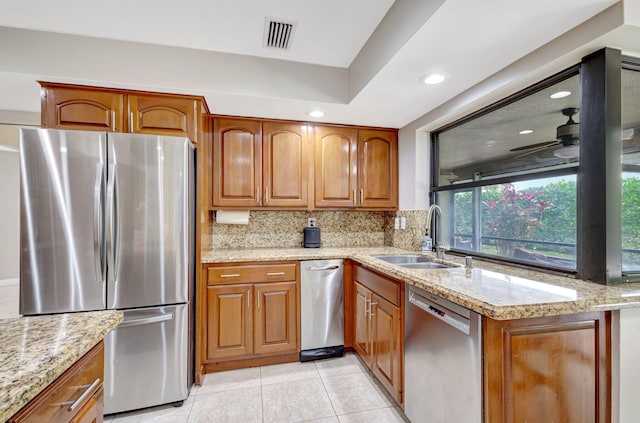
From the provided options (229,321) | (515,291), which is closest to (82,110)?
(229,321)

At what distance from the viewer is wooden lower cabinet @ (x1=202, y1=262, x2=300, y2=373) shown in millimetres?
2361

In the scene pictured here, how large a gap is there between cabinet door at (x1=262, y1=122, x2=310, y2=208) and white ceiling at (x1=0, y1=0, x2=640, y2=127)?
0.35 metres

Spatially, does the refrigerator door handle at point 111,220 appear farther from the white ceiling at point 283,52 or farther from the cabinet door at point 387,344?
the cabinet door at point 387,344

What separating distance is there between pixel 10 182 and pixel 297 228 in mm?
5414

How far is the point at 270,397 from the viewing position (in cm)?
207

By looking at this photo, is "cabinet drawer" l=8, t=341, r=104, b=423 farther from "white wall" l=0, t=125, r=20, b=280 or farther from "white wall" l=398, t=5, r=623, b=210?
"white wall" l=0, t=125, r=20, b=280

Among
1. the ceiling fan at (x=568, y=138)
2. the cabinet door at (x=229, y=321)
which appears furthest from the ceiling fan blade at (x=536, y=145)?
the cabinet door at (x=229, y=321)

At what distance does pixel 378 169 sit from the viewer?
122 inches

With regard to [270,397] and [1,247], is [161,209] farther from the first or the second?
[1,247]

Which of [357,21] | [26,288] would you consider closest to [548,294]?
[357,21]

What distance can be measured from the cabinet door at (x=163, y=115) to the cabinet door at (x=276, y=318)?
4.54 ft

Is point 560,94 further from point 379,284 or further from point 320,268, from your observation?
point 320,268

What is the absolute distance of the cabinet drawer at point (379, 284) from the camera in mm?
1880

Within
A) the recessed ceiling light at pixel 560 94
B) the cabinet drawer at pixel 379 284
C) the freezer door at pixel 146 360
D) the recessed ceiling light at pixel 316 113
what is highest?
the recessed ceiling light at pixel 316 113
